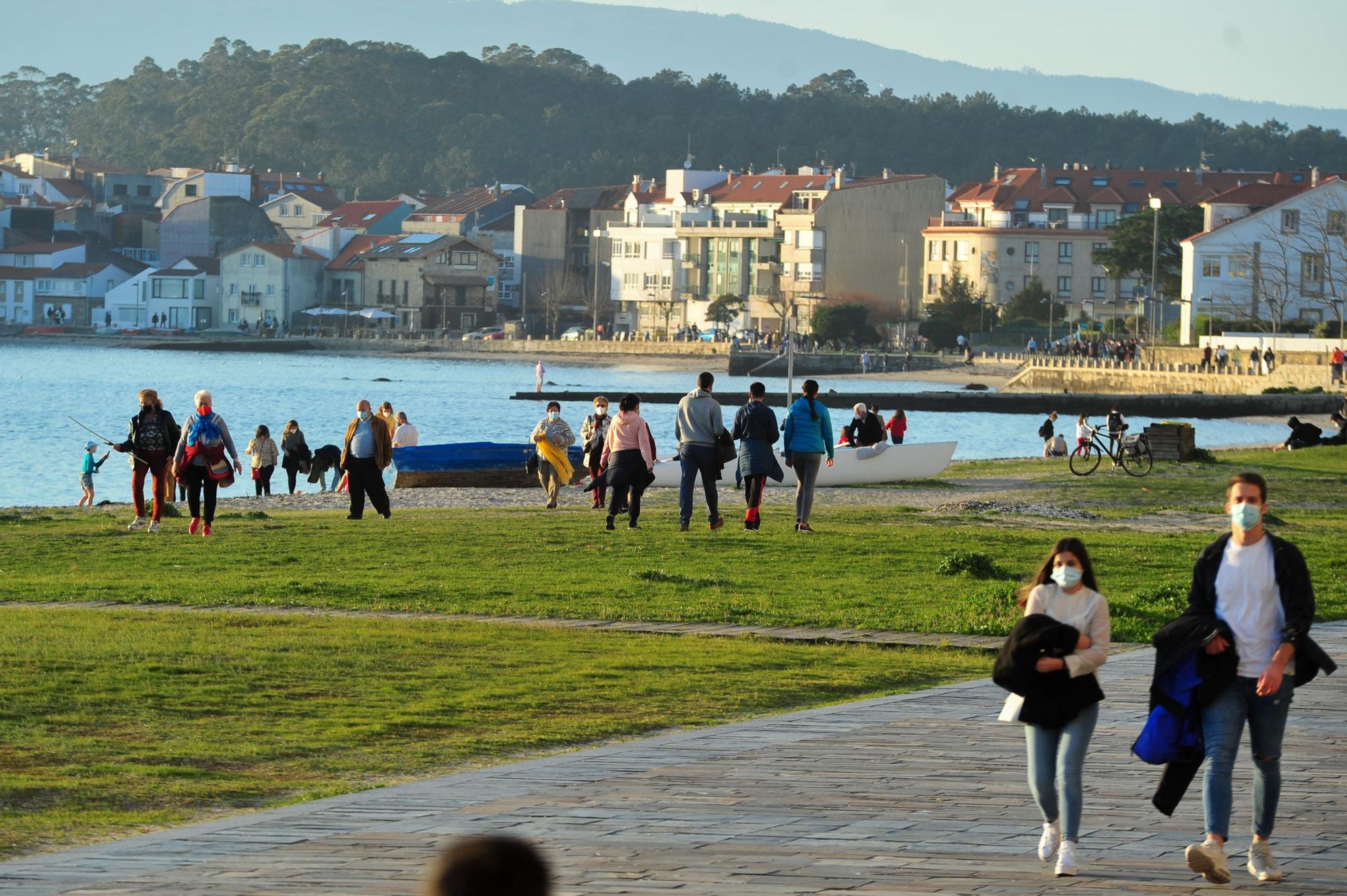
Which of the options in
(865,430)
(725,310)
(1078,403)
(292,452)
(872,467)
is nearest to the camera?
(872,467)

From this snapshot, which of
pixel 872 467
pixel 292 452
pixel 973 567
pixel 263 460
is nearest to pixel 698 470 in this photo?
pixel 973 567

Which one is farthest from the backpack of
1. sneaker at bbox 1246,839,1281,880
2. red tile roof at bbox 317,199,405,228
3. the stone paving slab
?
red tile roof at bbox 317,199,405,228

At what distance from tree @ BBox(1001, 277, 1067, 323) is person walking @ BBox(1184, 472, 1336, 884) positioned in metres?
115

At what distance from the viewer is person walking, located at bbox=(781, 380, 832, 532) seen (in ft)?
69.5

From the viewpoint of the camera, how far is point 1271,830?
7523 millimetres

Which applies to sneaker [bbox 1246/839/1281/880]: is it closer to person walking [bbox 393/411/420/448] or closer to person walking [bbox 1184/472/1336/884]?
person walking [bbox 1184/472/1336/884]

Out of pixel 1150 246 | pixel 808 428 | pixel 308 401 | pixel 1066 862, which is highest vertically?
pixel 1150 246

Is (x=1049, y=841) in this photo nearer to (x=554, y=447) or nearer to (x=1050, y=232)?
(x=554, y=447)

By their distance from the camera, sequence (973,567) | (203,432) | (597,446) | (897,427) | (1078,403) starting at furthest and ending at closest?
1. (1078,403)
2. (897,427)
3. (597,446)
4. (203,432)
5. (973,567)

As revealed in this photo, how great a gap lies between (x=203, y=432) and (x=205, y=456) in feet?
1.01

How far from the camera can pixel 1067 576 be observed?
748cm

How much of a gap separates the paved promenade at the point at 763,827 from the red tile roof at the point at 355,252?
14270 cm

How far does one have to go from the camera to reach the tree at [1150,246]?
10838cm

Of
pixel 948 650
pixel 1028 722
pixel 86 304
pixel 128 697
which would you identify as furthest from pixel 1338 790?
pixel 86 304
